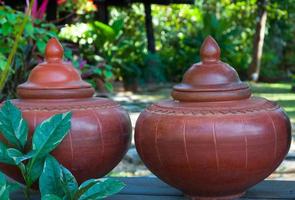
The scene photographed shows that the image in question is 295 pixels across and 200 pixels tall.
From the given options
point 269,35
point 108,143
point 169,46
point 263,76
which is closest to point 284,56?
point 269,35

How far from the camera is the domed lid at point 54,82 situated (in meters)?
1.38

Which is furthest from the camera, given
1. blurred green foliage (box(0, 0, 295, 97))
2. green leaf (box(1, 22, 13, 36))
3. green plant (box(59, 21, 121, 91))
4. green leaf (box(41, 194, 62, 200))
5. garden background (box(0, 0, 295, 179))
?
green plant (box(59, 21, 121, 91))

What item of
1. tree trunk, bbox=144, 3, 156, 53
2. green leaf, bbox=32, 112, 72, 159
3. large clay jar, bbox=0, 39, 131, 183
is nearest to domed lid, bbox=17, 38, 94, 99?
large clay jar, bbox=0, 39, 131, 183

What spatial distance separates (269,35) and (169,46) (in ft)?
9.44

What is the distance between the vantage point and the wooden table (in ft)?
4.79

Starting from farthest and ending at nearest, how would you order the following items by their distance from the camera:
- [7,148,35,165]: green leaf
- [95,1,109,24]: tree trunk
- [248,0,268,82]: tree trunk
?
[248,0,268,82]: tree trunk
[95,1,109,24]: tree trunk
[7,148,35,165]: green leaf

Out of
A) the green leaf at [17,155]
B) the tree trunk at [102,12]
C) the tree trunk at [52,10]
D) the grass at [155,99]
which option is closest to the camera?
the green leaf at [17,155]

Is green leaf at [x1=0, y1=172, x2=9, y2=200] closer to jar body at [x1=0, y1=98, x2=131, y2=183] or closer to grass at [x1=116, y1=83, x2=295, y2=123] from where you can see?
jar body at [x1=0, y1=98, x2=131, y2=183]

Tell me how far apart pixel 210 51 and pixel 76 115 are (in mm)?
343

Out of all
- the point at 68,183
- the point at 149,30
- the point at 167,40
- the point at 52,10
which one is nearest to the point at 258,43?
the point at 167,40

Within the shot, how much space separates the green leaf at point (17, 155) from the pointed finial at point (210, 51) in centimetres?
45

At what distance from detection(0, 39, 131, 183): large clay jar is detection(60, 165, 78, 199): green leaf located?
12 cm

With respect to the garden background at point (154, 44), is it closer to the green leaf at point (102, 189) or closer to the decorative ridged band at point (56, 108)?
the decorative ridged band at point (56, 108)

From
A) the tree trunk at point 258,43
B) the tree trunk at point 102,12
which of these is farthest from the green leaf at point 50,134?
the tree trunk at point 258,43
